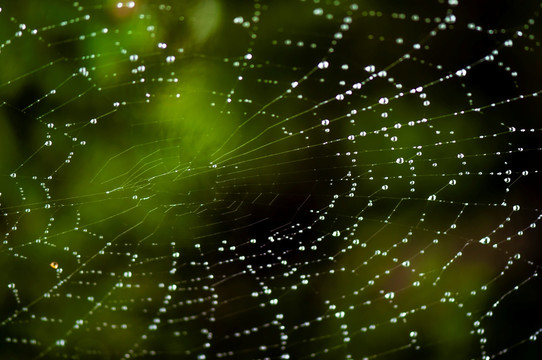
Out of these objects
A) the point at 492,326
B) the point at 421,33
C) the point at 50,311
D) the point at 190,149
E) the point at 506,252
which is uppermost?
the point at 421,33

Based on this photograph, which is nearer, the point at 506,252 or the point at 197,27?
the point at 197,27

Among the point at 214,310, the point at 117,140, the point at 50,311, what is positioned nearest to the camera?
the point at 117,140

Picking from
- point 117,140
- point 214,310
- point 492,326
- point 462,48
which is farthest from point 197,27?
point 492,326

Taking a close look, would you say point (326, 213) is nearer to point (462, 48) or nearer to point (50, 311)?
point (462, 48)

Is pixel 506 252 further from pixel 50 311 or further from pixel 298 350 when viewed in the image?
pixel 50 311

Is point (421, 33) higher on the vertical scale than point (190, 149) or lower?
higher

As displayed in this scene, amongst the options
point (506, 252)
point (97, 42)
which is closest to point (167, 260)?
point (97, 42)

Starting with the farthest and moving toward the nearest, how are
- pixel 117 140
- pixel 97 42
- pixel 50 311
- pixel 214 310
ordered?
pixel 214 310
pixel 50 311
pixel 117 140
pixel 97 42
